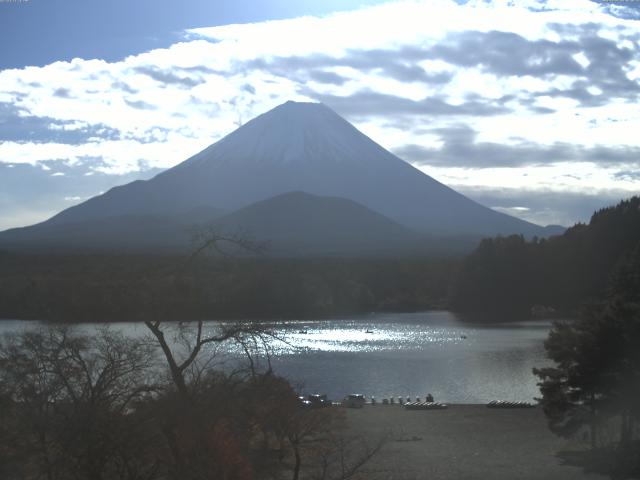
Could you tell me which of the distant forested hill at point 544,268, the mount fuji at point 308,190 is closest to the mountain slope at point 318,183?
the mount fuji at point 308,190

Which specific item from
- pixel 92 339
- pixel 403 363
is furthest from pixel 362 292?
pixel 92 339

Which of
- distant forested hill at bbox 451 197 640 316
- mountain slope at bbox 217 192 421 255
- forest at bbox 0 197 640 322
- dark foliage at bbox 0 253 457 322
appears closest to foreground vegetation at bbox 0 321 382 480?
dark foliage at bbox 0 253 457 322

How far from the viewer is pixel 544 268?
46469 mm

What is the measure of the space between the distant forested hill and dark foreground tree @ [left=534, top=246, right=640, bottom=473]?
3342 centimetres

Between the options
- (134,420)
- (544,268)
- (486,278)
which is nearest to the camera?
(134,420)

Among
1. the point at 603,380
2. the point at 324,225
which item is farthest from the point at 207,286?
the point at 324,225

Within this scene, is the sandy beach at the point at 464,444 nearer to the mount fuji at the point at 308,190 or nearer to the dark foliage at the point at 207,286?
the dark foliage at the point at 207,286

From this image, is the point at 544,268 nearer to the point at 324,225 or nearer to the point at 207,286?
the point at 324,225

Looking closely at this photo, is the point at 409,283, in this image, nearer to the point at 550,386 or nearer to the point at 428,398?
the point at 428,398

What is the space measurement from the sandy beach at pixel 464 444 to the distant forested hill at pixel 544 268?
29.6m

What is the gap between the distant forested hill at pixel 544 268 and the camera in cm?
4344

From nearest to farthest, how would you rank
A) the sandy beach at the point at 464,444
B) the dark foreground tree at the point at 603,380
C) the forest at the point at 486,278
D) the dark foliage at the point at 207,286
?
the dark foliage at the point at 207,286
the dark foreground tree at the point at 603,380
the sandy beach at the point at 464,444
the forest at the point at 486,278

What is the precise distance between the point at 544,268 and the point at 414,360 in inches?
968

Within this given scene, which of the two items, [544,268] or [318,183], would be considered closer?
[544,268]
